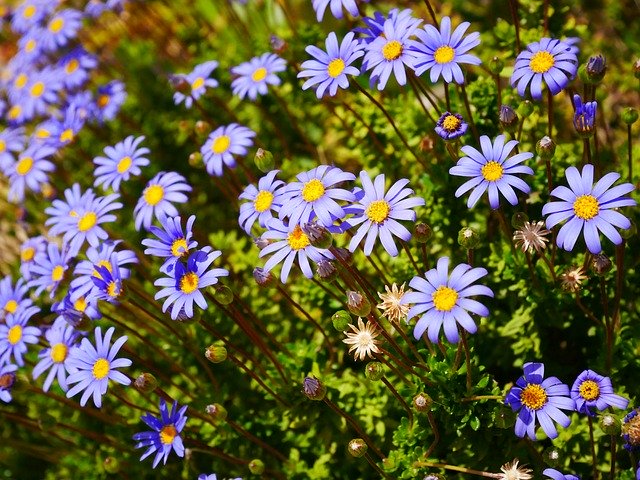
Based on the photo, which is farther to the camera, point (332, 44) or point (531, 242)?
point (332, 44)

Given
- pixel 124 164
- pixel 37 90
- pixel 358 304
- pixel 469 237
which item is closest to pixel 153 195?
pixel 124 164

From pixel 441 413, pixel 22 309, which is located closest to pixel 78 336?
pixel 22 309

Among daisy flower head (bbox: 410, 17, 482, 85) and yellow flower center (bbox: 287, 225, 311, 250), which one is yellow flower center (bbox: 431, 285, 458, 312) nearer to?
yellow flower center (bbox: 287, 225, 311, 250)

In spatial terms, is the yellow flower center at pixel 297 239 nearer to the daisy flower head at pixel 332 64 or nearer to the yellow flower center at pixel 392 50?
the daisy flower head at pixel 332 64

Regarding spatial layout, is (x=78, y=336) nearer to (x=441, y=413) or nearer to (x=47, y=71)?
(x=441, y=413)

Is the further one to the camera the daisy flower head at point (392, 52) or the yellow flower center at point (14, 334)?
the yellow flower center at point (14, 334)

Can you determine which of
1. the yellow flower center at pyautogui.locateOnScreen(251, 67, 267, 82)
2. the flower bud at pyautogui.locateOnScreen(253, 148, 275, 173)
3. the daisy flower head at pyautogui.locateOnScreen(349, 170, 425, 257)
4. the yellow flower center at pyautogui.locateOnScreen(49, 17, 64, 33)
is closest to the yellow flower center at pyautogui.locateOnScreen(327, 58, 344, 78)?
the flower bud at pyautogui.locateOnScreen(253, 148, 275, 173)

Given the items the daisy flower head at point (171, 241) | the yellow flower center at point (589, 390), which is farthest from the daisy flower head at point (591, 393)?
the daisy flower head at point (171, 241)
